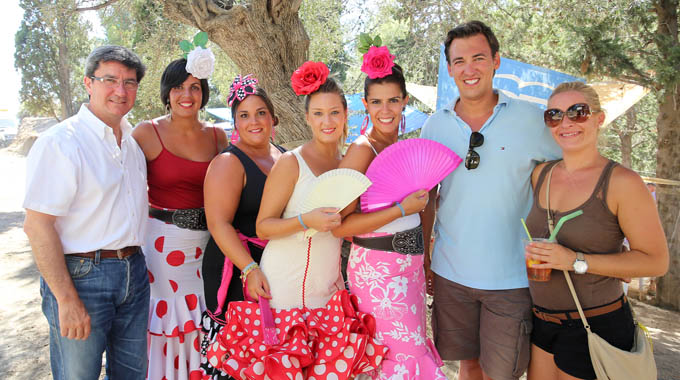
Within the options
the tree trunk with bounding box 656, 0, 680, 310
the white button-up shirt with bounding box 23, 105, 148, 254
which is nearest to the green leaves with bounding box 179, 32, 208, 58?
the white button-up shirt with bounding box 23, 105, 148, 254

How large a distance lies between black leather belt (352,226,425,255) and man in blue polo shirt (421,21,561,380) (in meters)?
0.35

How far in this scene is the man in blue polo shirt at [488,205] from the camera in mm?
2336

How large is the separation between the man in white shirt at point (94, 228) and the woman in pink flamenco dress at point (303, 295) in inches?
24.2

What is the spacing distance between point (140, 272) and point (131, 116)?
796 inches

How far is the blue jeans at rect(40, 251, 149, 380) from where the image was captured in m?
2.15

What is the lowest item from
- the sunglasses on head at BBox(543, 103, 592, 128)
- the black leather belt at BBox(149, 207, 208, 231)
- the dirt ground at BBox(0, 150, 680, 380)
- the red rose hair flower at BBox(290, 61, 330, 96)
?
the dirt ground at BBox(0, 150, 680, 380)

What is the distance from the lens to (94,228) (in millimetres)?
2203

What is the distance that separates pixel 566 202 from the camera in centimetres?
206

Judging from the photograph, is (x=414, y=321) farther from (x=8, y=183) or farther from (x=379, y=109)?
(x=8, y=183)

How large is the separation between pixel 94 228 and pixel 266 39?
306 cm

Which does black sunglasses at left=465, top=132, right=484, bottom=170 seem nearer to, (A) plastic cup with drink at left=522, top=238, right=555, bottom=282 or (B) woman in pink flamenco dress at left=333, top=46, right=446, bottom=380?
(B) woman in pink flamenco dress at left=333, top=46, right=446, bottom=380

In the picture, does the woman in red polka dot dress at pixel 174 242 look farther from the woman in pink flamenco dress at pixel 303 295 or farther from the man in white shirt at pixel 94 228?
the woman in pink flamenco dress at pixel 303 295

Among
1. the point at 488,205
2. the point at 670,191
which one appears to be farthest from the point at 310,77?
the point at 670,191

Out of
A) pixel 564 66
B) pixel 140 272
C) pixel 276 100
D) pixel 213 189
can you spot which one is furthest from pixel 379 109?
pixel 564 66
